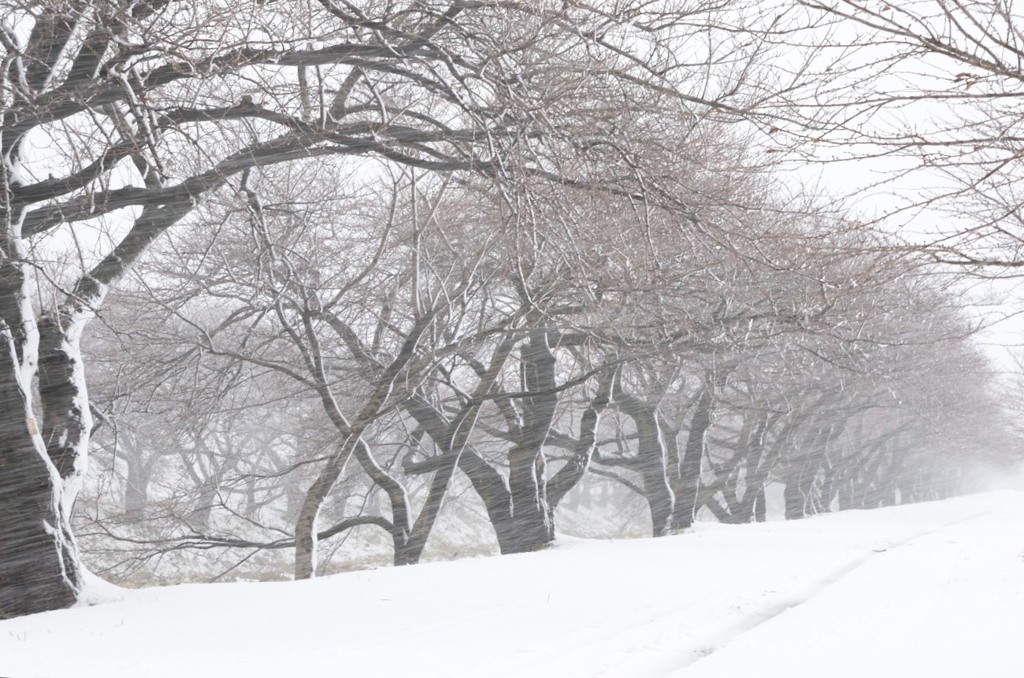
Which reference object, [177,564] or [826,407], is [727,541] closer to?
[826,407]

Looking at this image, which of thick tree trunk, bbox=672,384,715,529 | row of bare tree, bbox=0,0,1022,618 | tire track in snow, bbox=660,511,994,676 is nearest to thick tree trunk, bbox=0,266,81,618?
row of bare tree, bbox=0,0,1022,618

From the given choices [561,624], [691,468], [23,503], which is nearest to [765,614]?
[561,624]

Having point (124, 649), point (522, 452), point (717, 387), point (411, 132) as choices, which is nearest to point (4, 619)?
point (124, 649)

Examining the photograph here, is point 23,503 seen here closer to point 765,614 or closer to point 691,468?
point 765,614

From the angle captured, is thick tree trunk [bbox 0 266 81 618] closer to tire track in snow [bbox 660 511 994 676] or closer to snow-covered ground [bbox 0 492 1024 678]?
snow-covered ground [bbox 0 492 1024 678]

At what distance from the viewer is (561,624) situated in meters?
6.49

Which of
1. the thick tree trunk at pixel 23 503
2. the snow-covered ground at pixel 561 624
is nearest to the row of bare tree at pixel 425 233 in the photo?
the thick tree trunk at pixel 23 503

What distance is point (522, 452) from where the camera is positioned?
1666 cm

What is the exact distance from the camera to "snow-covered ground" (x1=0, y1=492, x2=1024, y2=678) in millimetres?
5238

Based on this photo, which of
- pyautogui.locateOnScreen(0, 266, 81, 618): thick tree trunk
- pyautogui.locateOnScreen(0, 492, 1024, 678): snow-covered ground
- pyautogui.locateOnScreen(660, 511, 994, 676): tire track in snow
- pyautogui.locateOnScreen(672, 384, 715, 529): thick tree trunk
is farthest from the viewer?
pyautogui.locateOnScreen(672, 384, 715, 529): thick tree trunk

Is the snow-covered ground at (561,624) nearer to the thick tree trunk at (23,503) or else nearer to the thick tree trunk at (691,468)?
the thick tree trunk at (23,503)

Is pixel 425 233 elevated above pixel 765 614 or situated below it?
above

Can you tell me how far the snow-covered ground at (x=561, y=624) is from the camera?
524 cm

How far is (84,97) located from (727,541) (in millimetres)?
11839
